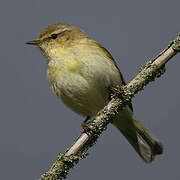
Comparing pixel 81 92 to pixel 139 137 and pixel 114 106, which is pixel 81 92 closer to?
pixel 114 106

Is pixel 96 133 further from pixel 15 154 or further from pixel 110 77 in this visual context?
pixel 15 154

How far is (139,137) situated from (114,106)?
1554 millimetres

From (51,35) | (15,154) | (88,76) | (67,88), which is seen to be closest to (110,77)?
(88,76)

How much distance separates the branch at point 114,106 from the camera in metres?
3.18

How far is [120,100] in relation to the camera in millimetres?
3406

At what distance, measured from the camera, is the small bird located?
4090mm

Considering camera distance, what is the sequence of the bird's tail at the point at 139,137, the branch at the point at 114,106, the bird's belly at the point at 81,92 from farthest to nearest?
1. the bird's tail at the point at 139,137
2. the bird's belly at the point at 81,92
3. the branch at the point at 114,106

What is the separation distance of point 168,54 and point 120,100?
2.15ft

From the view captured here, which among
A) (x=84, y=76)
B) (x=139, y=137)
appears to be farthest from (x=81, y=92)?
(x=139, y=137)

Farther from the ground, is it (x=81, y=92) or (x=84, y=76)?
(x=84, y=76)

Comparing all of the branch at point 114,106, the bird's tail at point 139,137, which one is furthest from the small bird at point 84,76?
the branch at point 114,106

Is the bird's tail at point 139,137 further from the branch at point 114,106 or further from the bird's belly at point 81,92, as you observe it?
the branch at point 114,106

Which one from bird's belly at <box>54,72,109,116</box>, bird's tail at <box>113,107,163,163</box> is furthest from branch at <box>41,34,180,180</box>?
bird's tail at <box>113,107,163,163</box>

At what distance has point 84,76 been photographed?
13.3ft
